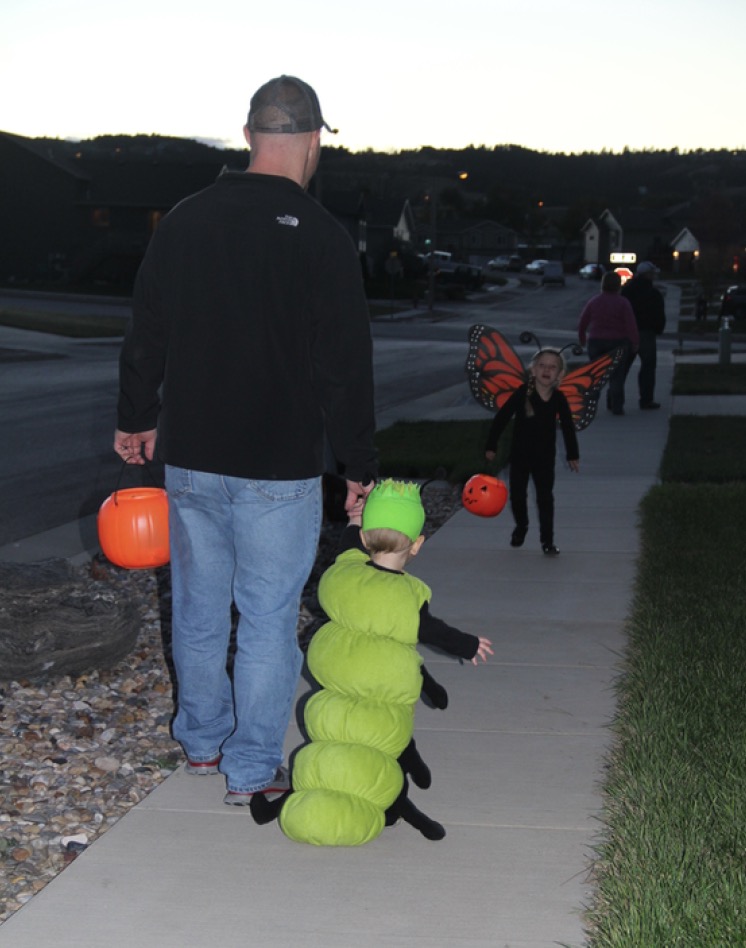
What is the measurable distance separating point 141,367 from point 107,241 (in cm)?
7072

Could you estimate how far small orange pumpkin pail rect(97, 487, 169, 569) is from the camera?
A: 17.5ft

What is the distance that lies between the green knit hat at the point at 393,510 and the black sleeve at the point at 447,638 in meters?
0.29

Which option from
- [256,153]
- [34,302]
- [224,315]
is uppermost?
[256,153]

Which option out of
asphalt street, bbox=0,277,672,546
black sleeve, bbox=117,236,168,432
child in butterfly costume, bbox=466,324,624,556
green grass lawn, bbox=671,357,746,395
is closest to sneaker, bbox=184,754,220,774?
black sleeve, bbox=117,236,168,432

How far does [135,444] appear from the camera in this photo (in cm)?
430

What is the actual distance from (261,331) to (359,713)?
1.23m

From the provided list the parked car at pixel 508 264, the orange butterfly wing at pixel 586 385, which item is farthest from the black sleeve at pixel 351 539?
the parked car at pixel 508 264

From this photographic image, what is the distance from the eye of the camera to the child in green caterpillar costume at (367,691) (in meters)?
3.83

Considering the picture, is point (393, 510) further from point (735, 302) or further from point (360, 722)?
point (735, 302)

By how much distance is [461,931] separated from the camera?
3354 millimetres

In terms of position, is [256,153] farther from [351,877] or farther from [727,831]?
[727,831]

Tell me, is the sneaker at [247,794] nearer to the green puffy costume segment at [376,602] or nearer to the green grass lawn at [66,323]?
the green puffy costume segment at [376,602]

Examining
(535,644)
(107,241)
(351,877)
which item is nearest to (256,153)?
(351,877)

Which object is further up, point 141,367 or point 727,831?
point 141,367
